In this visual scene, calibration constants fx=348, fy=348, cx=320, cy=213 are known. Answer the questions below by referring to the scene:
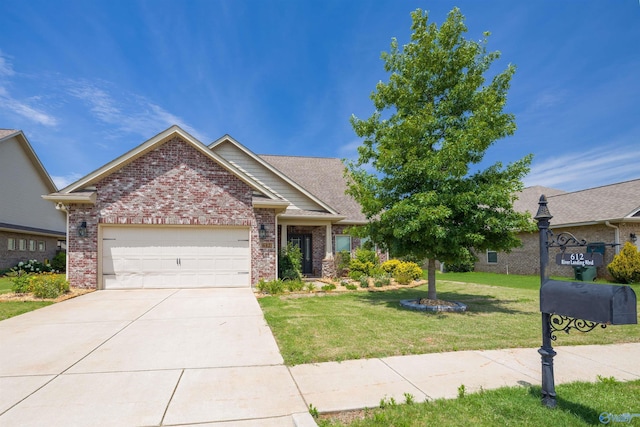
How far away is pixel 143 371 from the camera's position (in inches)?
190

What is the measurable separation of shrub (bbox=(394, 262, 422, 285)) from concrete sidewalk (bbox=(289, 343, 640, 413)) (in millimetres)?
9228

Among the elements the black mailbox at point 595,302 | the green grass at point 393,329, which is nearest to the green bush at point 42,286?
the green grass at point 393,329

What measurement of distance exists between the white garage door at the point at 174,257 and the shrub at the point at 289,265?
5.80 ft

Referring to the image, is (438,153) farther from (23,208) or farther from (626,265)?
(23,208)

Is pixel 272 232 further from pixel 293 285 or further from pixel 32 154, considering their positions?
pixel 32 154

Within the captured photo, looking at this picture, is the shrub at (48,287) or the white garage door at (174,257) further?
the white garage door at (174,257)

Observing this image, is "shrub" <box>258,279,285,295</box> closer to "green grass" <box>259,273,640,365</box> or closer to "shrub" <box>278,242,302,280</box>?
"green grass" <box>259,273,640,365</box>

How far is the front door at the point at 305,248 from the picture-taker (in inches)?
725

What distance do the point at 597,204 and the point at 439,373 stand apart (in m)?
21.3

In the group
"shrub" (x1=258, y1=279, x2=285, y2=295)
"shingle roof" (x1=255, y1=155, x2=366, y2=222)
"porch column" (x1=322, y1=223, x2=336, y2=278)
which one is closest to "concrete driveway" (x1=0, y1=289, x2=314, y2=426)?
"shrub" (x1=258, y1=279, x2=285, y2=295)

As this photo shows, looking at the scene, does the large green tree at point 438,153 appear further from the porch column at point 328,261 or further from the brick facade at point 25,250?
the brick facade at point 25,250

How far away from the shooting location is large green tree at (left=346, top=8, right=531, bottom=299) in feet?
28.7

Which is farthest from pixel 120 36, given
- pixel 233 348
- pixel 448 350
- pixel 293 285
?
pixel 448 350

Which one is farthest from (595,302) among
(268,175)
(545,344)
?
(268,175)
